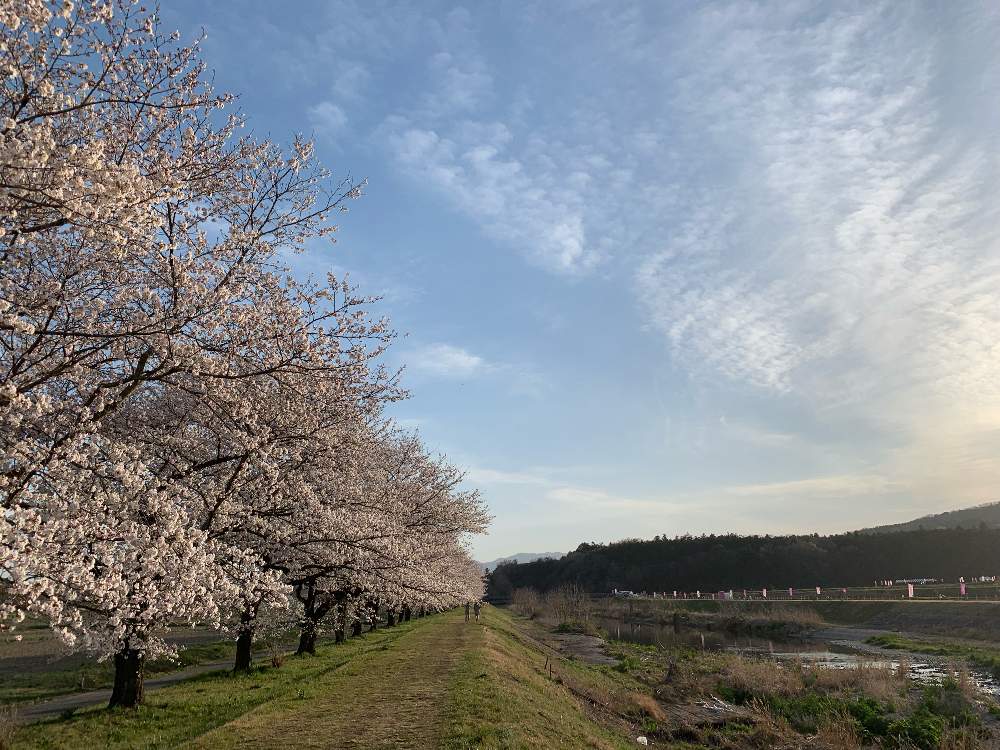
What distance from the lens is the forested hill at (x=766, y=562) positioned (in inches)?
3949

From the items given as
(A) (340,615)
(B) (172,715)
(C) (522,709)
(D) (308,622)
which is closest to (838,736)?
(C) (522,709)

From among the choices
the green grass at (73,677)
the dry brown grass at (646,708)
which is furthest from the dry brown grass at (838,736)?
the green grass at (73,677)

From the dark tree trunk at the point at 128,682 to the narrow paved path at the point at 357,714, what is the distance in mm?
3642

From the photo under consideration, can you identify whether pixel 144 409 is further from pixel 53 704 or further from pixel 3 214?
pixel 53 704

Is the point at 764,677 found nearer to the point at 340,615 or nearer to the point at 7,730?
the point at 340,615

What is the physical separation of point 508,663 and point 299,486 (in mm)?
11971

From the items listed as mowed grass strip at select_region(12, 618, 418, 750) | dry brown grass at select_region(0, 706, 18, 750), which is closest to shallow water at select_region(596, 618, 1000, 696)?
mowed grass strip at select_region(12, 618, 418, 750)

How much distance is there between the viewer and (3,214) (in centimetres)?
652

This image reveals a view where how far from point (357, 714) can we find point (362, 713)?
0.14m

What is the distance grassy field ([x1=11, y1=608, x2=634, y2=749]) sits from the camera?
1209 cm

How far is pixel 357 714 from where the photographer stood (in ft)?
46.0

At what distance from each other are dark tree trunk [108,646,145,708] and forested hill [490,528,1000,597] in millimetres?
109606

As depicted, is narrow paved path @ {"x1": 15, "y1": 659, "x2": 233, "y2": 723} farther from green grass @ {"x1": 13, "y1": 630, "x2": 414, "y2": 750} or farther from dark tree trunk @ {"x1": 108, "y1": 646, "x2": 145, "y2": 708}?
dark tree trunk @ {"x1": 108, "y1": 646, "x2": 145, "y2": 708}

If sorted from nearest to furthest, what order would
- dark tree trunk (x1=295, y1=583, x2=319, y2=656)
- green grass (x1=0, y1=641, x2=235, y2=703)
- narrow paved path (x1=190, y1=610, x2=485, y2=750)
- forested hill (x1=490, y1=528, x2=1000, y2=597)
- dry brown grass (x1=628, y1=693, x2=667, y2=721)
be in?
narrow paved path (x1=190, y1=610, x2=485, y2=750)
green grass (x1=0, y1=641, x2=235, y2=703)
dry brown grass (x1=628, y1=693, x2=667, y2=721)
dark tree trunk (x1=295, y1=583, x2=319, y2=656)
forested hill (x1=490, y1=528, x2=1000, y2=597)
